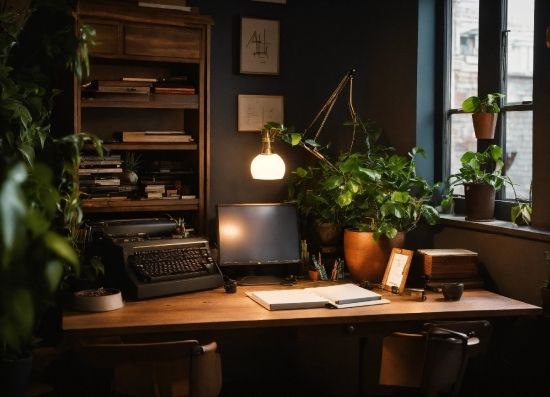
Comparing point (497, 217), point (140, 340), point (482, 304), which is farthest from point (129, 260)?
point (497, 217)

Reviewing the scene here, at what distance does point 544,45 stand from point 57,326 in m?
2.86

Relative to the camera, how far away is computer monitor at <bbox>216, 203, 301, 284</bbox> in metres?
3.59

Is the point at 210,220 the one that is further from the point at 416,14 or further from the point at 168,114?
the point at 416,14

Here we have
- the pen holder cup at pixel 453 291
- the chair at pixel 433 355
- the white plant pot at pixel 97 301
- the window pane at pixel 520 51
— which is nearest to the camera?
the chair at pixel 433 355

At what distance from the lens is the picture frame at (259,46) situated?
13.2 feet

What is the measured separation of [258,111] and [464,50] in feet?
4.05

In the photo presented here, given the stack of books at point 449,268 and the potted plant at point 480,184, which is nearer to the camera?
the stack of books at point 449,268

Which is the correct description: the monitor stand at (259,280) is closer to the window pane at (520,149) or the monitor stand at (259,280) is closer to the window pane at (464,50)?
the window pane at (520,149)

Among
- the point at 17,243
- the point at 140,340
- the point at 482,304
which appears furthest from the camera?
the point at 482,304

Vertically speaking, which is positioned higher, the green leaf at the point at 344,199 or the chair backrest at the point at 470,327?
the green leaf at the point at 344,199

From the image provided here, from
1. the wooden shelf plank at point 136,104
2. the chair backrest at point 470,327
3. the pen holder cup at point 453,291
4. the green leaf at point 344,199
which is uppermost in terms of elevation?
the wooden shelf plank at point 136,104

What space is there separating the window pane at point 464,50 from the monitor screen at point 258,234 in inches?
46.5

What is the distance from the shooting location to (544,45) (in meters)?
3.26

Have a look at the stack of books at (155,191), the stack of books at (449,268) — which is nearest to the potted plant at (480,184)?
the stack of books at (449,268)
